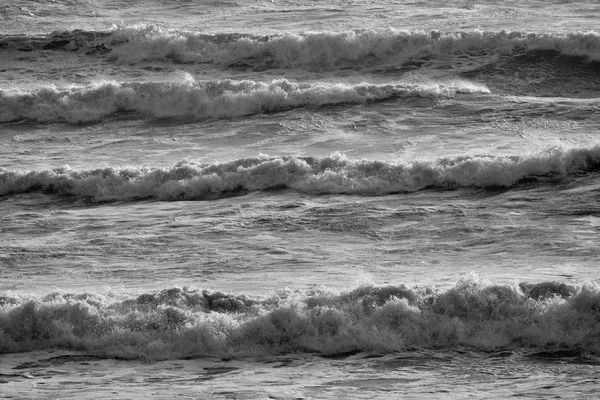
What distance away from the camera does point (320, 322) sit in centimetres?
839

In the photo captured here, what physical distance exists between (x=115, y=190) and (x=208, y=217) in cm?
170

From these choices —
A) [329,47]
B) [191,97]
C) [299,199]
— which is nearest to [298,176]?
[299,199]

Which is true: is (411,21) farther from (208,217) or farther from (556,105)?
(208,217)

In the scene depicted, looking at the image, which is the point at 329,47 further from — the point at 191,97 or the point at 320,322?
the point at 320,322

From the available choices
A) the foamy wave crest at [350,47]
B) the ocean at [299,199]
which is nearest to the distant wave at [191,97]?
the ocean at [299,199]

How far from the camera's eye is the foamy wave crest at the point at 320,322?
818 centimetres

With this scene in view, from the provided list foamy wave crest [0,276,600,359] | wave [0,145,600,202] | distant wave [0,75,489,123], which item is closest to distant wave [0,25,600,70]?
distant wave [0,75,489,123]

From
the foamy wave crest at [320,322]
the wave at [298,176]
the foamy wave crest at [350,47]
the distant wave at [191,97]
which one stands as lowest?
the foamy wave crest at [320,322]

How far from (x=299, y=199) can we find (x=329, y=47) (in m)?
7.13

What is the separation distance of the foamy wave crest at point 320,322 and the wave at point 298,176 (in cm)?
370

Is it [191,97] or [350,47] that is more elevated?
[350,47]

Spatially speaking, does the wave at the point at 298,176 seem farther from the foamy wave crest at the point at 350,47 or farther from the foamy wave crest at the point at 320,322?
the foamy wave crest at the point at 350,47

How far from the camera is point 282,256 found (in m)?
10.3

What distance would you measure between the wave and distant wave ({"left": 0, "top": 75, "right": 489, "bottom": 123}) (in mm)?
3310
